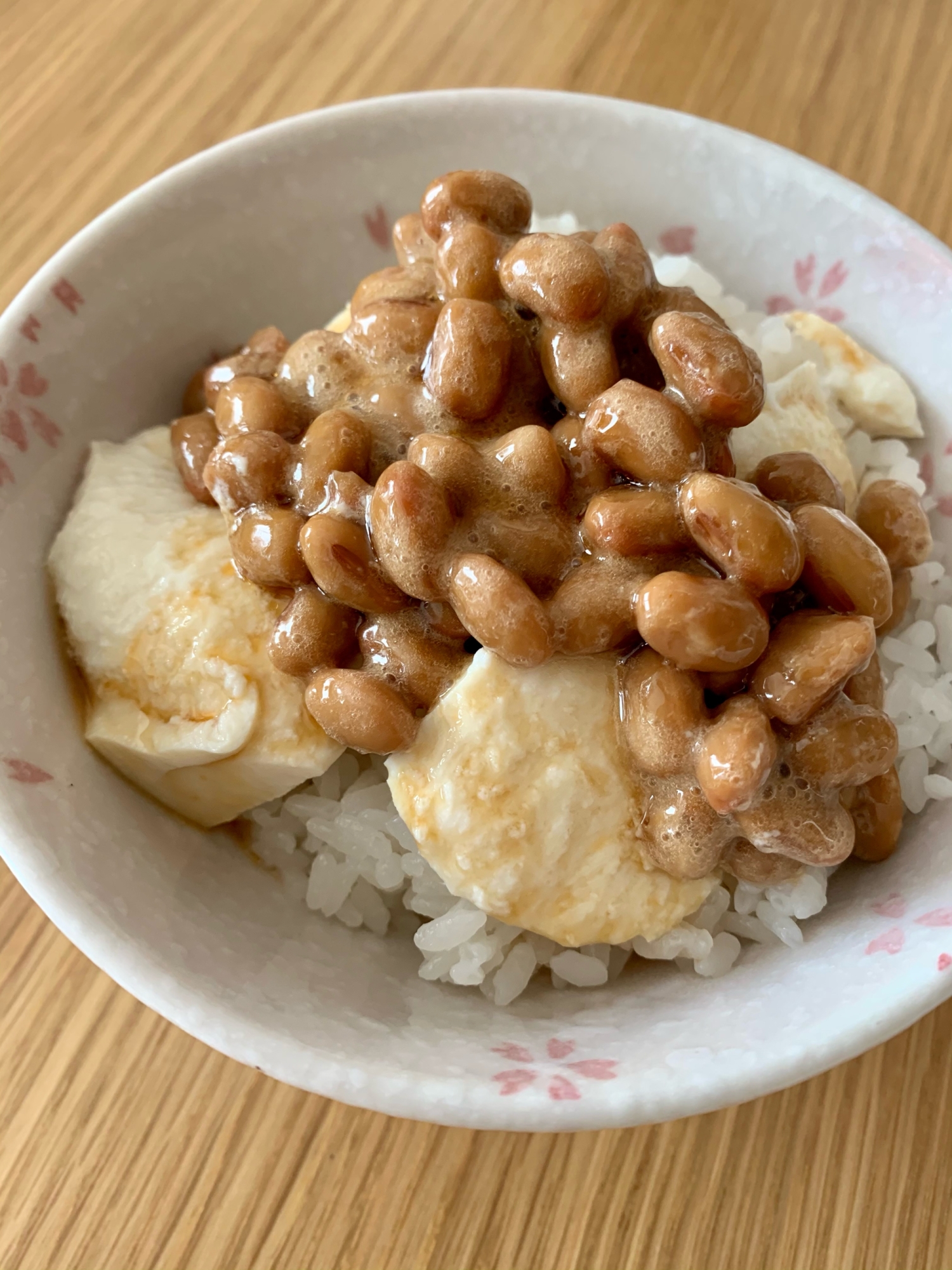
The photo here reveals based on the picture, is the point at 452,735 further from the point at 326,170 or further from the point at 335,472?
the point at 326,170

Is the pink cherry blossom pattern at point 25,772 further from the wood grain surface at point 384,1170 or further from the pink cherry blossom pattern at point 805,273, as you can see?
the pink cherry blossom pattern at point 805,273

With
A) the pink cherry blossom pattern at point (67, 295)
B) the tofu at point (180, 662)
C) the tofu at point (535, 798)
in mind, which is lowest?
the tofu at point (535, 798)

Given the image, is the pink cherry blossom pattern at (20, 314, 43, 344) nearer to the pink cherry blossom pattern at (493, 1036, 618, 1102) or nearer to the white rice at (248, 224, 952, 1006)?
the white rice at (248, 224, 952, 1006)

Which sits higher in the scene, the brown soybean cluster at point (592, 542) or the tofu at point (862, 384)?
the brown soybean cluster at point (592, 542)

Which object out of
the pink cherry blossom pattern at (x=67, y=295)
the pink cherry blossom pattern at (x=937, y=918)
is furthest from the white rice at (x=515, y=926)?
the pink cherry blossom pattern at (x=67, y=295)

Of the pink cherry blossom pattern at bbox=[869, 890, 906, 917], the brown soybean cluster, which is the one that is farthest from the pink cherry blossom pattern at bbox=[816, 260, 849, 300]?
the pink cherry blossom pattern at bbox=[869, 890, 906, 917]

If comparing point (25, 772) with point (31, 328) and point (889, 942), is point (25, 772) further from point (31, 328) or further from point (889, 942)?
point (889, 942)

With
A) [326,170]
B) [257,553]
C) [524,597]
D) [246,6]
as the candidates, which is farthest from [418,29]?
[524,597]

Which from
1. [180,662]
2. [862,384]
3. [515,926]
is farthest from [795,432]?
[180,662]
